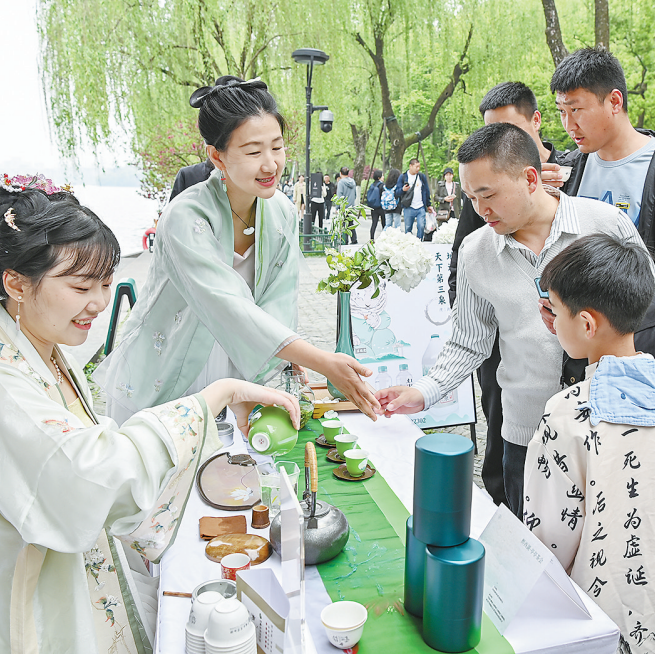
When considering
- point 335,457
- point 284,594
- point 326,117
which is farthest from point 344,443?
point 326,117

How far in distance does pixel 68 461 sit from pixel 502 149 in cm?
147

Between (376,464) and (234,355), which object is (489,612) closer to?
(376,464)

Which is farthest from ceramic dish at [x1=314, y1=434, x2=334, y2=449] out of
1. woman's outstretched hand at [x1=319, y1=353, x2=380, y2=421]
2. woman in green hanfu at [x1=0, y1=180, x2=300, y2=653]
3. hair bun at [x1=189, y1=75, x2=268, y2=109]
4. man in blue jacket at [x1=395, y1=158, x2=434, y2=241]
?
man in blue jacket at [x1=395, y1=158, x2=434, y2=241]

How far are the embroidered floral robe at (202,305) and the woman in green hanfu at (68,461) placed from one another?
39cm

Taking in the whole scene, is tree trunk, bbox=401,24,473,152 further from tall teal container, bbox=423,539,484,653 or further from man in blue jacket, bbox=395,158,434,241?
tall teal container, bbox=423,539,484,653

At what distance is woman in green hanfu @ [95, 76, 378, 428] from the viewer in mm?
1804

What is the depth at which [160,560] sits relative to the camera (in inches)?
53.7

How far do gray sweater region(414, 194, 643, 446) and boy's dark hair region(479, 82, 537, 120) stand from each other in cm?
94

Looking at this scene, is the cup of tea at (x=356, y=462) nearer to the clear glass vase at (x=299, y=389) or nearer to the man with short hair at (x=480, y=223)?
the clear glass vase at (x=299, y=389)

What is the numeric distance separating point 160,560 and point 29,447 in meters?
0.43

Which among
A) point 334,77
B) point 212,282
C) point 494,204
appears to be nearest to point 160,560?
point 212,282

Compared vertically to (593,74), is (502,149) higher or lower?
lower

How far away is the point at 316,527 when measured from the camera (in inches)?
52.6

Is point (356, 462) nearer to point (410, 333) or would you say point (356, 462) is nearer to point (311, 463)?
point (311, 463)
